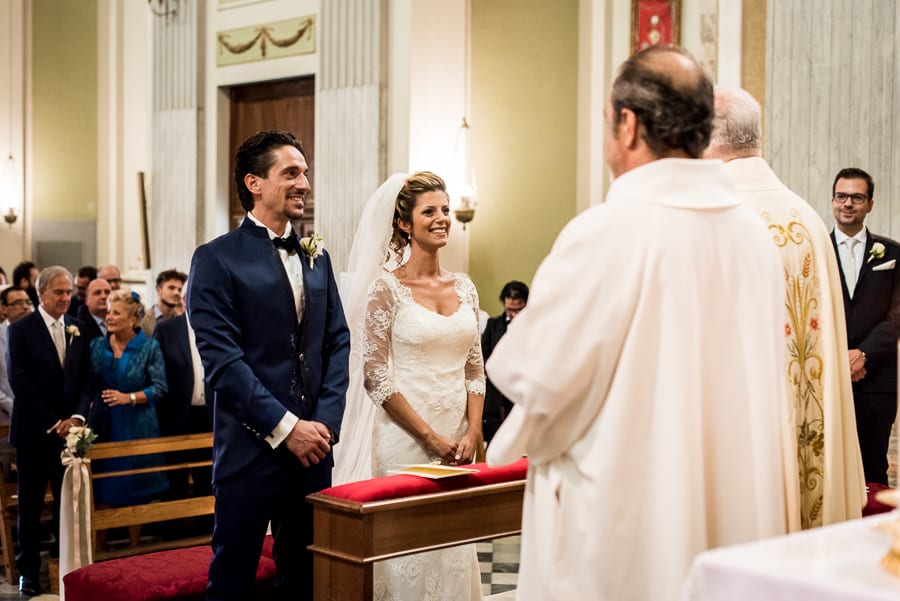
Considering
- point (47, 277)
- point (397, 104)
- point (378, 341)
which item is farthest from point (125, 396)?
point (397, 104)

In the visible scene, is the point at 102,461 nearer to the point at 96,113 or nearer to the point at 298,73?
the point at 298,73

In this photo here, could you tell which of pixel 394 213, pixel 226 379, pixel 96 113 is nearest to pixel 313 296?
pixel 226 379

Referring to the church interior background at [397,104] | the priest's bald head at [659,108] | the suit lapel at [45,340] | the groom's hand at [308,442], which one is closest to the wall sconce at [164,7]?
the church interior background at [397,104]

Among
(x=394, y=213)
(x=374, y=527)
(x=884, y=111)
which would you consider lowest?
(x=374, y=527)

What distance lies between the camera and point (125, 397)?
6.92 meters

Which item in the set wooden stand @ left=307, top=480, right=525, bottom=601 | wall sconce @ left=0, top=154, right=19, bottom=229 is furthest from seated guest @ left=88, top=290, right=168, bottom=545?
wall sconce @ left=0, top=154, right=19, bottom=229

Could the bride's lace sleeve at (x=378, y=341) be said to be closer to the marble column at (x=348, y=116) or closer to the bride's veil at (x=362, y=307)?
the bride's veil at (x=362, y=307)

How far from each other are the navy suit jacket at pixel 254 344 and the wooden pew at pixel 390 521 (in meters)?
0.48

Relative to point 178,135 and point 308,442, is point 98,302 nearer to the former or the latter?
point 178,135

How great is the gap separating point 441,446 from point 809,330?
1607 mm

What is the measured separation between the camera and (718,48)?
707 cm

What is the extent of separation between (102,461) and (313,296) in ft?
13.1

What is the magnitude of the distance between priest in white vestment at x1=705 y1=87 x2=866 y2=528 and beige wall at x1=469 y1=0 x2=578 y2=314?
7084mm

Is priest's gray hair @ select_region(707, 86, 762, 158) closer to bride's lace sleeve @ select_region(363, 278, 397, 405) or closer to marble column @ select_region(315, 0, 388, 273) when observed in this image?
bride's lace sleeve @ select_region(363, 278, 397, 405)
